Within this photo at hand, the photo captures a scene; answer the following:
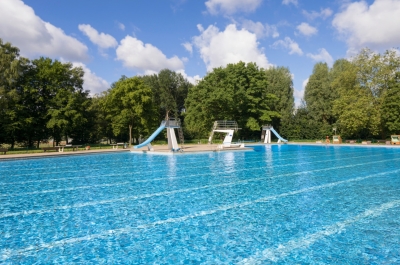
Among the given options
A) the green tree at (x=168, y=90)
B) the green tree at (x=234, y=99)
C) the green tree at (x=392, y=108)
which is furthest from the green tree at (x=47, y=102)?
the green tree at (x=392, y=108)

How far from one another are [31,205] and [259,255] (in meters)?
7.97

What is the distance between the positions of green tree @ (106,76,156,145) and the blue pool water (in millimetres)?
25928

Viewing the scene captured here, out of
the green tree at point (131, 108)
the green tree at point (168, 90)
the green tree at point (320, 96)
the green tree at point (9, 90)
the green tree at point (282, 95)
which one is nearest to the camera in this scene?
the green tree at point (9, 90)

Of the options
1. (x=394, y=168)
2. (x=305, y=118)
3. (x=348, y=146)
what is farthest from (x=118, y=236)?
(x=305, y=118)

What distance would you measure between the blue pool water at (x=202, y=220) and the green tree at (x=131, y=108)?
2593 cm

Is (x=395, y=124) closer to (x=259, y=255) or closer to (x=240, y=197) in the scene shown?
(x=240, y=197)

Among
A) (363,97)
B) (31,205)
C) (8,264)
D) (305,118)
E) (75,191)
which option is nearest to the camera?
(8,264)

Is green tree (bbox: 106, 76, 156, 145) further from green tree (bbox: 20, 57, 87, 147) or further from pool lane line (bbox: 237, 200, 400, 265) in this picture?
pool lane line (bbox: 237, 200, 400, 265)

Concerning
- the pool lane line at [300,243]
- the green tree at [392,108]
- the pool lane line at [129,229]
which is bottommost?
the pool lane line at [300,243]

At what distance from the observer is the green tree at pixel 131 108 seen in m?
39.2

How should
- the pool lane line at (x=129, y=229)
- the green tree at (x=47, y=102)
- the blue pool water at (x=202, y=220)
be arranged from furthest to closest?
1. the green tree at (x=47, y=102)
2. the pool lane line at (x=129, y=229)
3. the blue pool water at (x=202, y=220)

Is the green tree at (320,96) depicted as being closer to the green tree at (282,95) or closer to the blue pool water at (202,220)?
the green tree at (282,95)

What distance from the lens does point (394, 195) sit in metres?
10.1

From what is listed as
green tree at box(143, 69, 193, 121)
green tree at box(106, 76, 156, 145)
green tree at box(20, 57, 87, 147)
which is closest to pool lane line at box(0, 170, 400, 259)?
green tree at box(20, 57, 87, 147)
